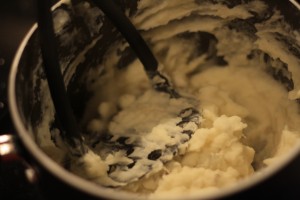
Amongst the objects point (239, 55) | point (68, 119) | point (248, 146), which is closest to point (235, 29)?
point (239, 55)

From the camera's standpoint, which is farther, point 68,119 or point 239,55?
point 239,55

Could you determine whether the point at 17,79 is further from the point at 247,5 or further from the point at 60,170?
the point at 247,5

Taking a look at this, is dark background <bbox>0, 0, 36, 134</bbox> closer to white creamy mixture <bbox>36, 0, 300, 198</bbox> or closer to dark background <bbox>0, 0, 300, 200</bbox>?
dark background <bbox>0, 0, 300, 200</bbox>

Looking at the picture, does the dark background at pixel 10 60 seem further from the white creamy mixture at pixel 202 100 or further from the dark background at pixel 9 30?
the white creamy mixture at pixel 202 100

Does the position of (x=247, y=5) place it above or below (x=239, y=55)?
above

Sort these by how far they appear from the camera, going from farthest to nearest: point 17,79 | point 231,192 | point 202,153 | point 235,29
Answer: point 235,29
point 202,153
point 17,79
point 231,192

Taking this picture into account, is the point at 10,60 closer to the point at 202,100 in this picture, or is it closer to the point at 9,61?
the point at 9,61

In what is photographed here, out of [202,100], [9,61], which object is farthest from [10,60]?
[202,100]

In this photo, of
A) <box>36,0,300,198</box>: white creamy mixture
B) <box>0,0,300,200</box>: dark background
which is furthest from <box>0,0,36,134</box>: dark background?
<box>36,0,300,198</box>: white creamy mixture
